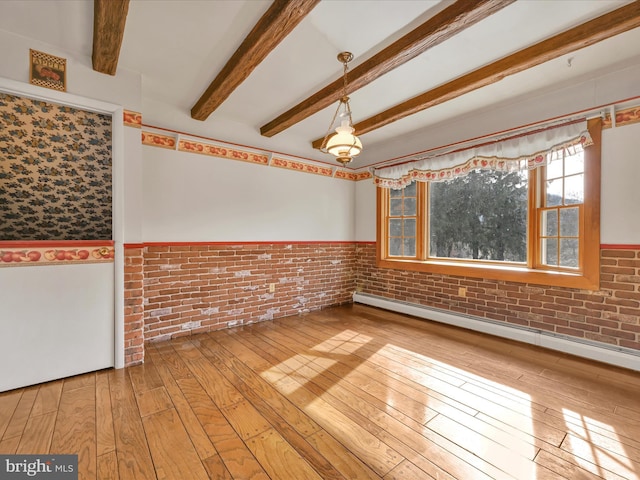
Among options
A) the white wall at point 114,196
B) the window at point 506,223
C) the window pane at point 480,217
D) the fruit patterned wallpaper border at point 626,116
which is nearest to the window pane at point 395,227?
the window at point 506,223

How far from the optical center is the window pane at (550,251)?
316cm

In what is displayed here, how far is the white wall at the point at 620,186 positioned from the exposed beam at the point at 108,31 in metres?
4.10

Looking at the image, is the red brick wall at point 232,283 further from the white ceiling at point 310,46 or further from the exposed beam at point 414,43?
the exposed beam at point 414,43

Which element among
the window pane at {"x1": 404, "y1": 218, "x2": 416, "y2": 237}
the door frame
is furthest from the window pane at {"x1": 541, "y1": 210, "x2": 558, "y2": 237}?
the door frame

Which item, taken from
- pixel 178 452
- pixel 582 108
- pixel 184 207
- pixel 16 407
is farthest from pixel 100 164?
pixel 582 108

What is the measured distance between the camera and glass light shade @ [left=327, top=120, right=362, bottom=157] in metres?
2.25

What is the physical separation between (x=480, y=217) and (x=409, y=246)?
1.11 meters

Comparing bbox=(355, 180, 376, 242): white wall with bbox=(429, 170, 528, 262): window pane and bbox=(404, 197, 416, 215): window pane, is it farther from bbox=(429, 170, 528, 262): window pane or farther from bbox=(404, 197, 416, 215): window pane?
bbox=(429, 170, 528, 262): window pane

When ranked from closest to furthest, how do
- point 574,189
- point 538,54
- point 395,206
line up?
point 538,54 < point 574,189 < point 395,206

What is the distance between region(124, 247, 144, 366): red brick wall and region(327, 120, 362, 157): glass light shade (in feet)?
6.70

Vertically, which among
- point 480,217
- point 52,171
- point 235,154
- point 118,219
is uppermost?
point 235,154

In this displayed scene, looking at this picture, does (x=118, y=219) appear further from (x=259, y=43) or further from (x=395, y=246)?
(x=395, y=246)

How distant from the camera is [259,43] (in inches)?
82.2

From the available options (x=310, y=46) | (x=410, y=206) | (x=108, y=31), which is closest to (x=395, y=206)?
(x=410, y=206)
